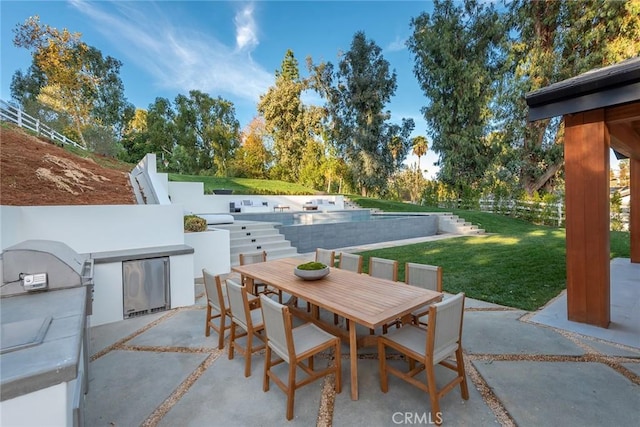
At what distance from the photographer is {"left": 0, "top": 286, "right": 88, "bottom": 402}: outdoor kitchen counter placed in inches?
47.8

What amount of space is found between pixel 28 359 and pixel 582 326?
16.5 feet

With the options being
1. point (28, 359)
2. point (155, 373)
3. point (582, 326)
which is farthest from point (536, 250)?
point (28, 359)

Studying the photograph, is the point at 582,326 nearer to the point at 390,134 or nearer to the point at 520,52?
the point at 520,52

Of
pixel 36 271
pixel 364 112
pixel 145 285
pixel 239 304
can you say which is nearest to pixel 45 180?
pixel 145 285

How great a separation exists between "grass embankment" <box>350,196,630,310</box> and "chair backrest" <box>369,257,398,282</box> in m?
1.94

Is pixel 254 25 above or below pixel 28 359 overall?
above

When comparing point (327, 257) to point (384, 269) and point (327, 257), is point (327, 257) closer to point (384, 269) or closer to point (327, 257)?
point (327, 257)

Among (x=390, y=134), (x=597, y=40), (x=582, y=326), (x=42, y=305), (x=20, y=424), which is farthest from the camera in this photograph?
(x=390, y=134)

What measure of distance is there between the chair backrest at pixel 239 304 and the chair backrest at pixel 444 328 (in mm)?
1562

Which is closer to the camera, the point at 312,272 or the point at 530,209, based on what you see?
the point at 312,272

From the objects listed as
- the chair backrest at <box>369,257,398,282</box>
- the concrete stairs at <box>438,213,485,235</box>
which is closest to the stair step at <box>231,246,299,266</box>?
the chair backrest at <box>369,257,398,282</box>

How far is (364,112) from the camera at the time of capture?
68.3 feet

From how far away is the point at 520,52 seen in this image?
14516 mm

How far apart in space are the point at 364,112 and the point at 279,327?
20697mm
